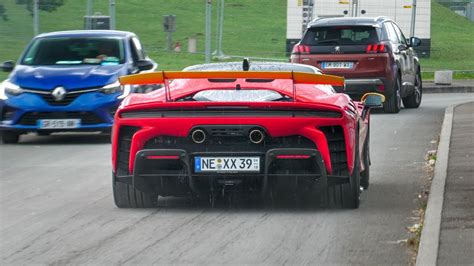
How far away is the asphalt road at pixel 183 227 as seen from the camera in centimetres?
893

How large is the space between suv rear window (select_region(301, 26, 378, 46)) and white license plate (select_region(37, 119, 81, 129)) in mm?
7888

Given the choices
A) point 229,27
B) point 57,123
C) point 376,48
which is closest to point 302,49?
point 376,48

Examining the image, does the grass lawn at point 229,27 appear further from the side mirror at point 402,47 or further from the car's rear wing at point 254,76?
the car's rear wing at point 254,76

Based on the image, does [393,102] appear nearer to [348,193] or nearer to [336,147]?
[348,193]

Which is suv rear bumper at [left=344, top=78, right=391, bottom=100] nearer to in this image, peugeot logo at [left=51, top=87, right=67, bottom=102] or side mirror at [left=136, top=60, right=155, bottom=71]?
side mirror at [left=136, top=60, right=155, bottom=71]

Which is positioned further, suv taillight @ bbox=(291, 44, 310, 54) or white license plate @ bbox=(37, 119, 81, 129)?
suv taillight @ bbox=(291, 44, 310, 54)

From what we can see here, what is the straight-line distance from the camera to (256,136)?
10828 millimetres

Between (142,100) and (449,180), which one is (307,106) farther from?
(449,180)

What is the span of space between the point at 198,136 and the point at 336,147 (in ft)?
3.59

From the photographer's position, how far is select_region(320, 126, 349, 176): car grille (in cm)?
1092

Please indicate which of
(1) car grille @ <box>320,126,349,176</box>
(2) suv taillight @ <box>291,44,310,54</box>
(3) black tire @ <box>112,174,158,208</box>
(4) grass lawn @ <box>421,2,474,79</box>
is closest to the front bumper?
(3) black tire @ <box>112,174,158,208</box>

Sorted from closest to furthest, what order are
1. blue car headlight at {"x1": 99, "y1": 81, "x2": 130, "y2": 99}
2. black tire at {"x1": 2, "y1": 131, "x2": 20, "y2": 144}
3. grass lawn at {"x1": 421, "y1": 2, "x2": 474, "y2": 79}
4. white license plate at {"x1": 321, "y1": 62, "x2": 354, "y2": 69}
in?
1. blue car headlight at {"x1": 99, "y1": 81, "x2": 130, "y2": 99}
2. black tire at {"x1": 2, "y1": 131, "x2": 20, "y2": 144}
3. white license plate at {"x1": 321, "y1": 62, "x2": 354, "y2": 69}
4. grass lawn at {"x1": 421, "y1": 2, "x2": 474, "y2": 79}

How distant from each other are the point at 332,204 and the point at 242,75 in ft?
4.42

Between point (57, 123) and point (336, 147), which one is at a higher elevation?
point (336, 147)
